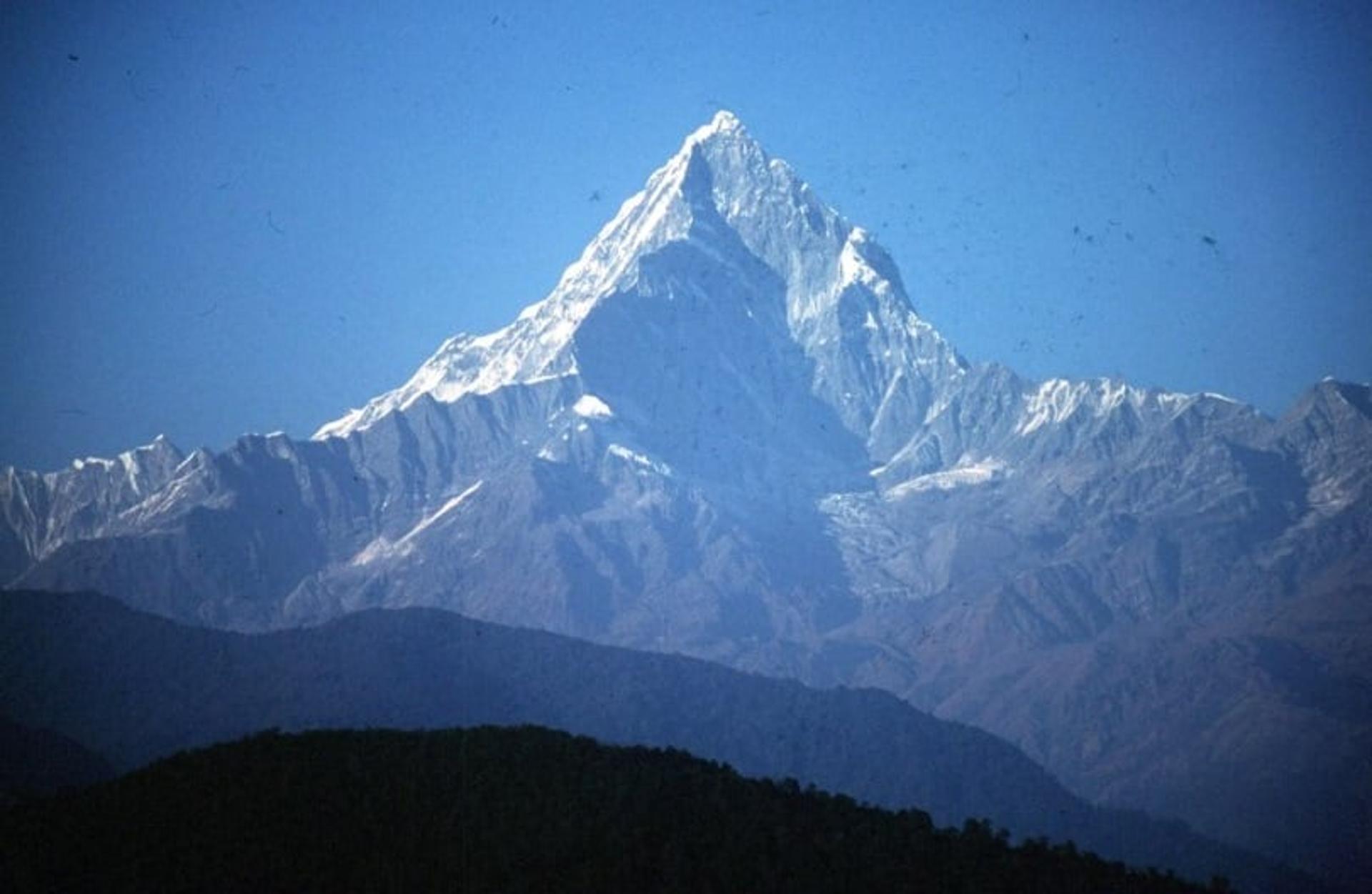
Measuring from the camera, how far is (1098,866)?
371 feet

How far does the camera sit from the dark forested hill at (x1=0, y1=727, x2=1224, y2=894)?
98.5 meters

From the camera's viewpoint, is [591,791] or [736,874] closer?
[736,874]

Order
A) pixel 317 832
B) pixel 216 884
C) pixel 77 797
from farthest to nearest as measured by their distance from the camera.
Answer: pixel 77 797
pixel 317 832
pixel 216 884

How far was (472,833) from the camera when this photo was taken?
344 ft

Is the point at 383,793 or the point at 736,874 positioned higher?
the point at 383,793

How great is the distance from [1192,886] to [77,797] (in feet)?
266

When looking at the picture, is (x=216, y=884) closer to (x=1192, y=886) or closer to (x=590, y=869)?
(x=590, y=869)

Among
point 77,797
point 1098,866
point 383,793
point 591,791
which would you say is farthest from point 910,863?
point 77,797

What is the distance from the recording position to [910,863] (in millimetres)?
105500

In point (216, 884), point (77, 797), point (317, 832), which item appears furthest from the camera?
point (77, 797)

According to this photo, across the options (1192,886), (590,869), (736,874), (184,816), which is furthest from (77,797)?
(1192,886)

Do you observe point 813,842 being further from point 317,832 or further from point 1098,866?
point 317,832

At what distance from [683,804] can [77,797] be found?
43.7 metres

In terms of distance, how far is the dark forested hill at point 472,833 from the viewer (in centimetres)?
9850
